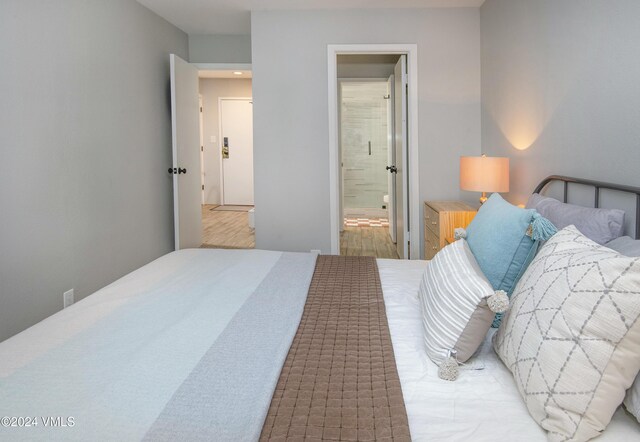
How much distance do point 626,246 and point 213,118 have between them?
328 inches

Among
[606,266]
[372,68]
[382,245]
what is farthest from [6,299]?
[372,68]

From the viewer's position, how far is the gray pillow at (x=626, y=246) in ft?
4.20

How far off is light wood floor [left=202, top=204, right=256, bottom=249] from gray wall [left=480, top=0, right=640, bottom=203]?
321cm

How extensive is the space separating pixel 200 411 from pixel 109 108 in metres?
3.18

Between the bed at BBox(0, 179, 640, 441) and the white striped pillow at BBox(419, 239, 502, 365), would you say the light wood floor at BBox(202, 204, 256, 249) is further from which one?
the white striped pillow at BBox(419, 239, 502, 365)

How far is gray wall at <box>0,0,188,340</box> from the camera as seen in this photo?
2.56 metres

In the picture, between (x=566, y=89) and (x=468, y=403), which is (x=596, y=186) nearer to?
(x=566, y=89)

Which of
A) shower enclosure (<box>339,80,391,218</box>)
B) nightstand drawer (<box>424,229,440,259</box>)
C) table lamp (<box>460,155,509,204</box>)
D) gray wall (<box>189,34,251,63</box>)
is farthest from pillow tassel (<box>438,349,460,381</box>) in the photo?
shower enclosure (<box>339,80,391,218</box>)

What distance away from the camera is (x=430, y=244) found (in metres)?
3.87

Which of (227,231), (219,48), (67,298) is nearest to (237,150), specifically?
(227,231)

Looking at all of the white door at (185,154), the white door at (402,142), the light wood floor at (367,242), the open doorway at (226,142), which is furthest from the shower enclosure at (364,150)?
the white door at (185,154)

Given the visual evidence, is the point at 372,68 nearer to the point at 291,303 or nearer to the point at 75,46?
the point at 75,46

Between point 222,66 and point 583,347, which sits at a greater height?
point 222,66

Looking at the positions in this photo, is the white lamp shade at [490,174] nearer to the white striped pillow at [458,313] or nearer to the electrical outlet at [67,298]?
the white striped pillow at [458,313]
